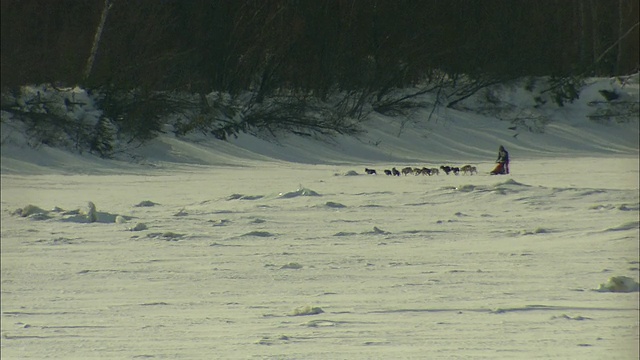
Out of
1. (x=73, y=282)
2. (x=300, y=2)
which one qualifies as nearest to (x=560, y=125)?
(x=300, y=2)

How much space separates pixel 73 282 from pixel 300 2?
16.6 m

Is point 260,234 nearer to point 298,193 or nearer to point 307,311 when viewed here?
point 298,193

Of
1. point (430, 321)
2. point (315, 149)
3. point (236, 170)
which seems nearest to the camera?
point (430, 321)

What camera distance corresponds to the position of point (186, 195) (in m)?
11.6

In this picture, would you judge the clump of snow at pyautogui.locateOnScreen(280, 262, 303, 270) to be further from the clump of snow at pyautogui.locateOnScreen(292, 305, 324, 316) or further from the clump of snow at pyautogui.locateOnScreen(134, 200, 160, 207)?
the clump of snow at pyautogui.locateOnScreen(134, 200, 160, 207)

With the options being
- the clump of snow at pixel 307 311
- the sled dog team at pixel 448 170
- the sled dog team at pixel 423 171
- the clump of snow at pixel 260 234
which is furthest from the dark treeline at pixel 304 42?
the clump of snow at pixel 307 311

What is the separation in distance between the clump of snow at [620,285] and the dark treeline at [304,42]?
380 inches

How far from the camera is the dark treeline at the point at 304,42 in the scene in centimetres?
1764

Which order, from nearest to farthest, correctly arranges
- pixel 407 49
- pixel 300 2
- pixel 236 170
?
1. pixel 236 170
2. pixel 300 2
3. pixel 407 49

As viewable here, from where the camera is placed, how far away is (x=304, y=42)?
2253 cm

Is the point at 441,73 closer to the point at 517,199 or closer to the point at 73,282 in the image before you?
the point at 517,199

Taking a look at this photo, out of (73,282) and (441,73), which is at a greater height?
(441,73)

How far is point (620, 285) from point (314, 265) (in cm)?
205

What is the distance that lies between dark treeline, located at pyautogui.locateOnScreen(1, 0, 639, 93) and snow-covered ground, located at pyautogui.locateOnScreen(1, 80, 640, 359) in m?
3.27
